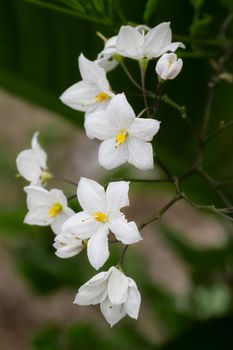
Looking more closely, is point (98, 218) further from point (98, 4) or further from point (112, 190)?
point (98, 4)

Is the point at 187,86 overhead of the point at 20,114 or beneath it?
overhead

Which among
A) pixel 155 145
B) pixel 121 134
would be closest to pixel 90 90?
pixel 121 134

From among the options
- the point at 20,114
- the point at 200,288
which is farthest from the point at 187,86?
the point at 20,114

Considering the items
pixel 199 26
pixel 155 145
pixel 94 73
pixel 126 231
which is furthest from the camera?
pixel 155 145

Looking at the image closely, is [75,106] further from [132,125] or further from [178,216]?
[178,216]

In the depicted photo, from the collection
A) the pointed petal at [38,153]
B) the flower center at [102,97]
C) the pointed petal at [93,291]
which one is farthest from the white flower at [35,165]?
the pointed petal at [93,291]

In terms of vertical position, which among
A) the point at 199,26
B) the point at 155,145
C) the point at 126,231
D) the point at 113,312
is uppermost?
the point at 199,26

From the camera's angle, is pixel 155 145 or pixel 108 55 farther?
pixel 155 145
